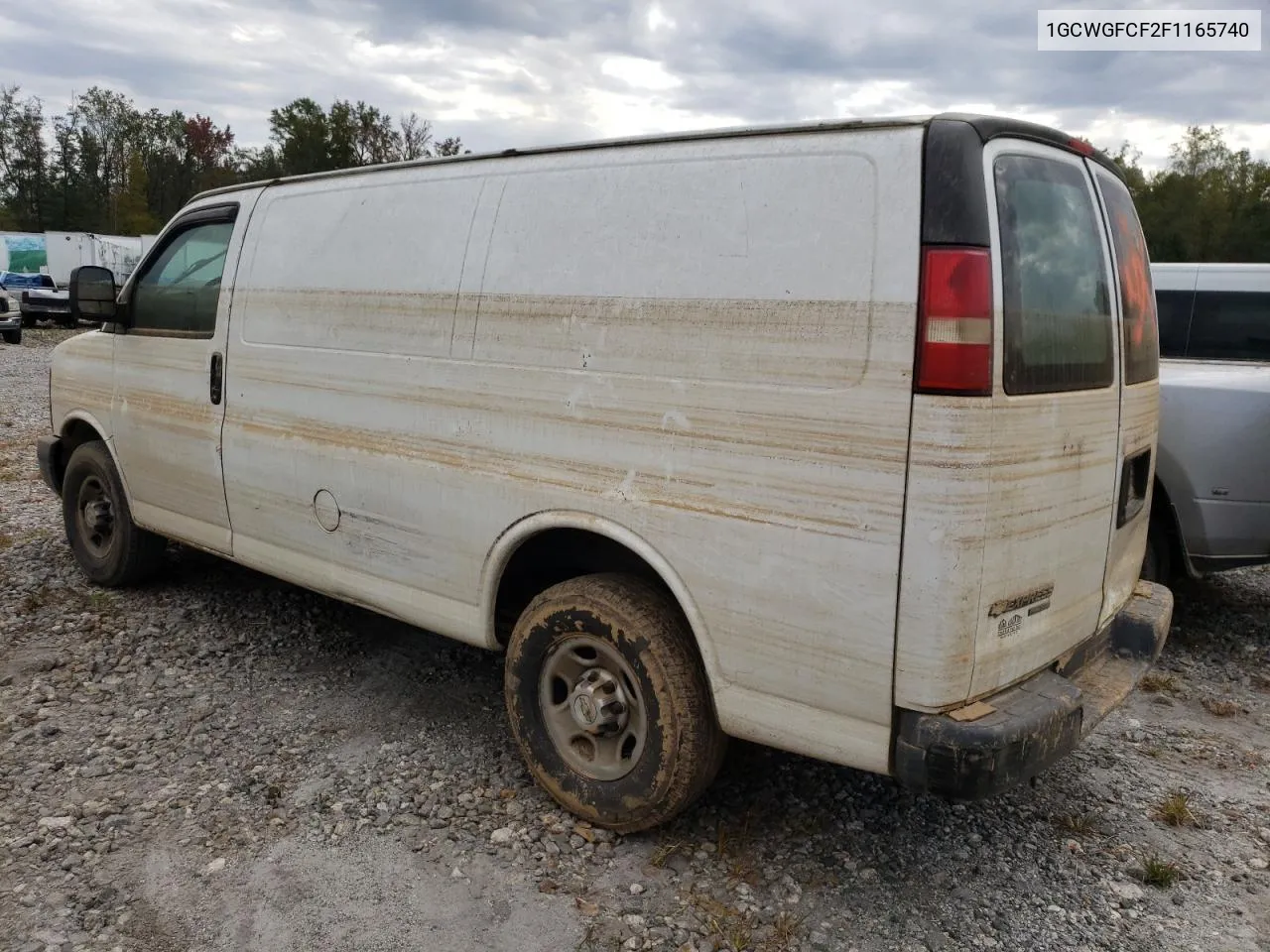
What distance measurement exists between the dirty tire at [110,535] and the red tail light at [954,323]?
4.46 metres

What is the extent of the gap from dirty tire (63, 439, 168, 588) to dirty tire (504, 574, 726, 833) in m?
3.03

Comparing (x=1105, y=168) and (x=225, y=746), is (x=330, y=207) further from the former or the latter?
(x=1105, y=168)

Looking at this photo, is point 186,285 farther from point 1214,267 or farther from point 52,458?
point 1214,267

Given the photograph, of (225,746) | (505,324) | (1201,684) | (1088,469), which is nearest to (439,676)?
(225,746)

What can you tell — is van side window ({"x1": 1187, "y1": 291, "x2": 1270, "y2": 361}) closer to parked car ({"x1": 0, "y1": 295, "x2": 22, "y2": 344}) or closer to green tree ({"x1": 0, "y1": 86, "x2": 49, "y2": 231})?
parked car ({"x1": 0, "y1": 295, "x2": 22, "y2": 344})

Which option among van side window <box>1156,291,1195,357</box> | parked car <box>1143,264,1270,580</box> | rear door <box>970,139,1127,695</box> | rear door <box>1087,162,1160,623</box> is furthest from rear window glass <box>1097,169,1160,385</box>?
van side window <box>1156,291,1195,357</box>

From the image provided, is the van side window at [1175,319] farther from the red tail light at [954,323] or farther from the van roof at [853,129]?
the red tail light at [954,323]

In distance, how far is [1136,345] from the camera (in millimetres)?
3281

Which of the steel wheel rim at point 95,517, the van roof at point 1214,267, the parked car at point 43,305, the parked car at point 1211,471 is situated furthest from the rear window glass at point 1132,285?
the parked car at point 43,305

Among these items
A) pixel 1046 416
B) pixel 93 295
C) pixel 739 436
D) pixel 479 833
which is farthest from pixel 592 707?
pixel 93 295

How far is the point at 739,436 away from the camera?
9.05ft

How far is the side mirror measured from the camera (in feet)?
16.6

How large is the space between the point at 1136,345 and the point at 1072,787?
166 centimetres

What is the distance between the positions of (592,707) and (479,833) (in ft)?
1.92
